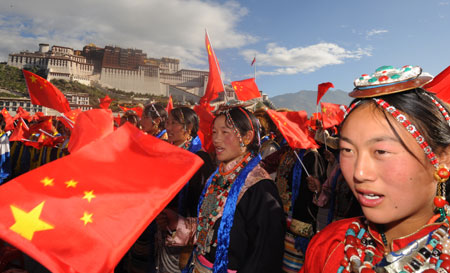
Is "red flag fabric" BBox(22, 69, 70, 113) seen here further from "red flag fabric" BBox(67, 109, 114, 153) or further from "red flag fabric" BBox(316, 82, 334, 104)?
"red flag fabric" BBox(316, 82, 334, 104)

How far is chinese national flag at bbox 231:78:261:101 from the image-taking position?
5119mm

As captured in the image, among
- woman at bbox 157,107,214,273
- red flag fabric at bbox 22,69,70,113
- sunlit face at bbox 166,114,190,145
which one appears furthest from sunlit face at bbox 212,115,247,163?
A: red flag fabric at bbox 22,69,70,113

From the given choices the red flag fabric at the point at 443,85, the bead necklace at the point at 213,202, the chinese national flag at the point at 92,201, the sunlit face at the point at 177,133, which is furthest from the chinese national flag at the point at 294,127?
the chinese national flag at the point at 92,201

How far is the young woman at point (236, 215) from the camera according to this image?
1.88 metres

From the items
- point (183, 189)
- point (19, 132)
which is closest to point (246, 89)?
point (183, 189)

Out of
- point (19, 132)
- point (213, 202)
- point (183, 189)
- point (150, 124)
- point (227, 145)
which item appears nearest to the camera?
point (213, 202)

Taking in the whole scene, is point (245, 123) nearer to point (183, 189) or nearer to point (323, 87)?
point (183, 189)

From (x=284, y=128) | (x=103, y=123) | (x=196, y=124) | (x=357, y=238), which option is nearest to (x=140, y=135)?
(x=103, y=123)

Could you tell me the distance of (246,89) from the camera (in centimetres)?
531

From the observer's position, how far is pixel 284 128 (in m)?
3.71

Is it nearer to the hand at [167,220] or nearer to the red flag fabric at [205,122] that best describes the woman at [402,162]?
the hand at [167,220]

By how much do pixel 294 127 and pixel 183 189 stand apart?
5.40 ft

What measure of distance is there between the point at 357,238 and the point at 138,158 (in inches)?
50.5

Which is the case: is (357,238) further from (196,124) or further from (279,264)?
(196,124)
